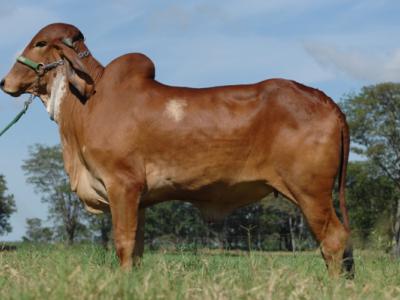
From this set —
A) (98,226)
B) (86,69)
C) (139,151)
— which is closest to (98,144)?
(139,151)

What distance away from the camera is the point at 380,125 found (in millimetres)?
46750

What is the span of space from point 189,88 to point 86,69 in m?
1.10

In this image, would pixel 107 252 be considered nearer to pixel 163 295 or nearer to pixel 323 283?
pixel 323 283

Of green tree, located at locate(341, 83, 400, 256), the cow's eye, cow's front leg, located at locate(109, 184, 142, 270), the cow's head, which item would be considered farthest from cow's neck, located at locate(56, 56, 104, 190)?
green tree, located at locate(341, 83, 400, 256)

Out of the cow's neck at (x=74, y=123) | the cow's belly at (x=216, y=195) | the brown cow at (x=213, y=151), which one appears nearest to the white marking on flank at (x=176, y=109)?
the brown cow at (x=213, y=151)

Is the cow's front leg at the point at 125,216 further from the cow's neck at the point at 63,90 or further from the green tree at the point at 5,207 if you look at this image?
the green tree at the point at 5,207

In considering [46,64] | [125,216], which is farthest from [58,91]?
[125,216]

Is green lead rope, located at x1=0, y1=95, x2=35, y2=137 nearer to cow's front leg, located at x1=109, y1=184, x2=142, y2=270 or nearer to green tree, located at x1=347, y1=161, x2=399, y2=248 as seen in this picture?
cow's front leg, located at x1=109, y1=184, x2=142, y2=270

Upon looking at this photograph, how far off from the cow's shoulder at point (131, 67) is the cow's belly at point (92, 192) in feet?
3.44

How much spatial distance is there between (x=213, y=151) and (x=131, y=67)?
133cm

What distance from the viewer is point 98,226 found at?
66312 mm

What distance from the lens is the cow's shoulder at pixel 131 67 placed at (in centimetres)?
756

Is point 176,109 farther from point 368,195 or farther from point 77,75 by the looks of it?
point 368,195

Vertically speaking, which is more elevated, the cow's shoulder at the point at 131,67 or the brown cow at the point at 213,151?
the cow's shoulder at the point at 131,67
